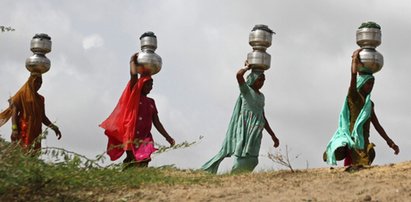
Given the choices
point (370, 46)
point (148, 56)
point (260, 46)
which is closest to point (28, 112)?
point (148, 56)

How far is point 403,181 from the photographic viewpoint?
6.77m

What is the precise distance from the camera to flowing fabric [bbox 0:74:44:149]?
1149 centimetres

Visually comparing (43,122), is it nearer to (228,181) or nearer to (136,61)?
(136,61)

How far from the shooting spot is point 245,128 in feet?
33.8

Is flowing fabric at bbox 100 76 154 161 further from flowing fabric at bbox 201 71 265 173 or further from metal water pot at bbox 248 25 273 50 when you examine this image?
metal water pot at bbox 248 25 273 50

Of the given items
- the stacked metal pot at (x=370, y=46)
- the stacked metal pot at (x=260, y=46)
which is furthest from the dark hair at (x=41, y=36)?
the stacked metal pot at (x=370, y=46)

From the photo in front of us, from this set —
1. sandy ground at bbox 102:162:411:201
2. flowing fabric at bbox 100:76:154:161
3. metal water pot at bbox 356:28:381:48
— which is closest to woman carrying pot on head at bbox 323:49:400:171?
metal water pot at bbox 356:28:381:48

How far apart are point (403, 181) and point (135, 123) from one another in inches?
187

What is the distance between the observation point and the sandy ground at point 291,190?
621cm

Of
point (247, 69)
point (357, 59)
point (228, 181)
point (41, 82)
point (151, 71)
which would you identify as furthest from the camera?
point (41, 82)

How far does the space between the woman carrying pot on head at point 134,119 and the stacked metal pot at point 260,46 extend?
1522 mm

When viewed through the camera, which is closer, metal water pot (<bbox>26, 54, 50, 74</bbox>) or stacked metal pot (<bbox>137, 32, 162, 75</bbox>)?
stacked metal pot (<bbox>137, 32, 162, 75</bbox>)

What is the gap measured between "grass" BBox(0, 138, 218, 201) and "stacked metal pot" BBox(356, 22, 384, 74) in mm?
3972

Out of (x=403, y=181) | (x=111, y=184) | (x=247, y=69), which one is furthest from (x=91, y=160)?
(x=247, y=69)
